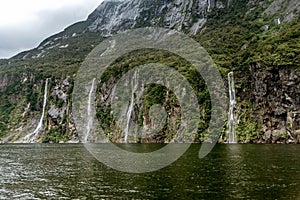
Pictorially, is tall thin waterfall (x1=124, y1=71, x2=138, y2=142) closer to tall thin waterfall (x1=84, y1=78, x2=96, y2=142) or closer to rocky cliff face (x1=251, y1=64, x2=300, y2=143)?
tall thin waterfall (x1=84, y1=78, x2=96, y2=142)

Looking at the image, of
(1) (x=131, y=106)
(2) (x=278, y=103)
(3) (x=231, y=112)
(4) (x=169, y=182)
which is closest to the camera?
(4) (x=169, y=182)

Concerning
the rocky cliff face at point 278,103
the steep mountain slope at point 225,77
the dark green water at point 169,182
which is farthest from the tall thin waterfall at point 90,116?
the dark green water at point 169,182

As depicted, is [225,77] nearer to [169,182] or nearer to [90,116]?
[90,116]

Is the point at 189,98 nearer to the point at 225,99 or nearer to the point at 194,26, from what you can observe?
the point at 225,99

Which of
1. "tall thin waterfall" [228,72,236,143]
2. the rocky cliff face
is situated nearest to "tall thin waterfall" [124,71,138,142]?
"tall thin waterfall" [228,72,236,143]

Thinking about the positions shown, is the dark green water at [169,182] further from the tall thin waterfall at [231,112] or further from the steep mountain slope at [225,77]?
the tall thin waterfall at [231,112]

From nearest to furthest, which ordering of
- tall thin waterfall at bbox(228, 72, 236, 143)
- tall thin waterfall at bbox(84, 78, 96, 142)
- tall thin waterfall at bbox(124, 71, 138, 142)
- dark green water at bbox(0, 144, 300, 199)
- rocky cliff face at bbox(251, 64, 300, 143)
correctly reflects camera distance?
dark green water at bbox(0, 144, 300, 199)
rocky cliff face at bbox(251, 64, 300, 143)
tall thin waterfall at bbox(228, 72, 236, 143)
tall thin waterfall at bbox(124, 71, 138, 142)
tall thin waterfall at bbox(84, 78, 96, 142)

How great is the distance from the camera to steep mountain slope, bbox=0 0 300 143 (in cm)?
8138

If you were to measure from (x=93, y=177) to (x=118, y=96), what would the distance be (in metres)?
93.1

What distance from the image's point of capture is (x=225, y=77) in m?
95.9

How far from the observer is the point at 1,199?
25359mm

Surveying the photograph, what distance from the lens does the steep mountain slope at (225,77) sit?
81375 mm

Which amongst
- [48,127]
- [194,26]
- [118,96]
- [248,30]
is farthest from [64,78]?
[248,30]

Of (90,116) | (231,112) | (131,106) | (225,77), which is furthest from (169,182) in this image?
(90,116)
